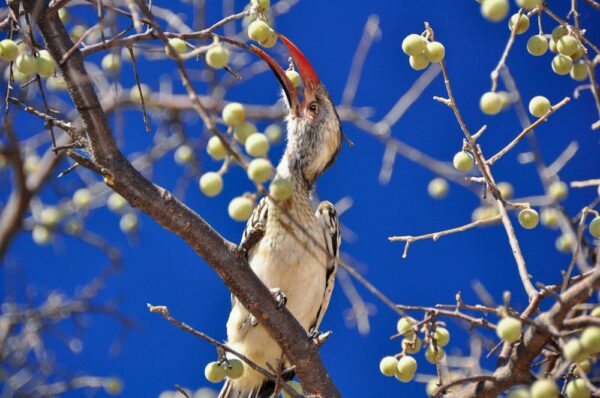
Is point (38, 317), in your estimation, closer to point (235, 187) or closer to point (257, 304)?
point (235, 187)

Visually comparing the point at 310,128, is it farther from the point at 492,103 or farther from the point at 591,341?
the point at 591,341

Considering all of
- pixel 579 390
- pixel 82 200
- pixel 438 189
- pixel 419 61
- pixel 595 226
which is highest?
pixel 438 189

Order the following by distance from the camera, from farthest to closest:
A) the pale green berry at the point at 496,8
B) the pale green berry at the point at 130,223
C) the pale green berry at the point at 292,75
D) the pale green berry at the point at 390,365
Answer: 1. the pale green berry at the point at 130,223
2. the pale green berry at the point at 292,75
3. the pale green berry at the point at 390,365
4. the pale green berry at the point at 496,8

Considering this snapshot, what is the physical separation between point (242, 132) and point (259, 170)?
0.20m

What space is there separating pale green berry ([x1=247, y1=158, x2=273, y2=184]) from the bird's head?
1.77m

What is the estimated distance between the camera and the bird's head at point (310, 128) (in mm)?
3332

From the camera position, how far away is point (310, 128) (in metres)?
3.42

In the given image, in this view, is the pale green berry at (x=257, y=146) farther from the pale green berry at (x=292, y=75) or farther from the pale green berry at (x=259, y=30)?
the pale green berry at (x=292, y=75)

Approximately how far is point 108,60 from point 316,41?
1866mm

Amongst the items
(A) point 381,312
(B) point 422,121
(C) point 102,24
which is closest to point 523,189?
(B) point 422,121

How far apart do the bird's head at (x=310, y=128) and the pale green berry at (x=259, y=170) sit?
5.80 ft

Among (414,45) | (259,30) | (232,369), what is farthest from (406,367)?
(259,30)

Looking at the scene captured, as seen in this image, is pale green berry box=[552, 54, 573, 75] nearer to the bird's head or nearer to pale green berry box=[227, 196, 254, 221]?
pale green berry box=[227, 196, 254, 221]

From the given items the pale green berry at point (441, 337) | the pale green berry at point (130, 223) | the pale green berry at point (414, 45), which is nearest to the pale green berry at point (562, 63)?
the pale green berry at point (414, 45)
